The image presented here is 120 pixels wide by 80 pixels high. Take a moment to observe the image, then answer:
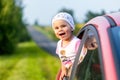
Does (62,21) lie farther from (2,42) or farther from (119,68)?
(2,42)

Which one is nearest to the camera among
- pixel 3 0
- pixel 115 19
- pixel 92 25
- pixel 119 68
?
pixel 119 68

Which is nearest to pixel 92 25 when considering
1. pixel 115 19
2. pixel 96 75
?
pixel 115 19

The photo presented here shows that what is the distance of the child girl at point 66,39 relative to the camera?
4.73m

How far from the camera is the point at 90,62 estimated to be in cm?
400

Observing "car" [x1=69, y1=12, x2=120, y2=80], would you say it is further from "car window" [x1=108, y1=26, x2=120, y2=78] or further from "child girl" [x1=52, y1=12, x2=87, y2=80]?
"child girl" [x1=52, y1=12, x2=87, y2=80]

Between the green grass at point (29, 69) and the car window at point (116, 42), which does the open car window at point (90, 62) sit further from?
the green grass at point (29, 69)

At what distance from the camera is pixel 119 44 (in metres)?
3.35

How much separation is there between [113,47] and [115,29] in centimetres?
24

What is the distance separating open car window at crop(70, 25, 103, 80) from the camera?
356cm

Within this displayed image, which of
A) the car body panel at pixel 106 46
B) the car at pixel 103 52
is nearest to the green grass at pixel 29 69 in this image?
the car at pixel 103 52

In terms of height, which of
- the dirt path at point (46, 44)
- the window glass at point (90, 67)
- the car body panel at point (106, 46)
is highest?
the car body panel at point (106, 46)

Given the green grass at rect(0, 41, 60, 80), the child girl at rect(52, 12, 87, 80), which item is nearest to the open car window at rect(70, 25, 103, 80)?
the child girl at rect(52, 12, 87, 80)

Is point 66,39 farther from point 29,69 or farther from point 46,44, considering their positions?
point 46,44

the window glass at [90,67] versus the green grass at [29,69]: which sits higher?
the window glass at [90,67]
